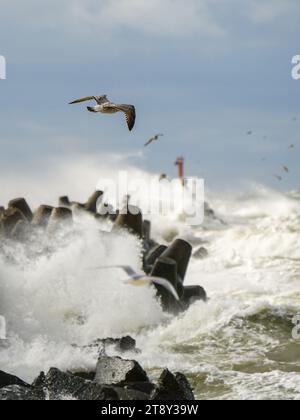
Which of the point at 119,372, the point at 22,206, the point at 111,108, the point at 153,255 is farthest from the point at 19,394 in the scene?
the point at 22,206

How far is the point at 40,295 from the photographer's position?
15.1 meters

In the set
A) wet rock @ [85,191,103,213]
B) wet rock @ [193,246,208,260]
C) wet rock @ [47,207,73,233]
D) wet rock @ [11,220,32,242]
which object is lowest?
wet rock @ [11,220,32,242]

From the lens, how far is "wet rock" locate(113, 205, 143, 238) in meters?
18.4

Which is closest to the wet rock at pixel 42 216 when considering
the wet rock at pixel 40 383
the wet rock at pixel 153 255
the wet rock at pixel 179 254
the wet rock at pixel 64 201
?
the wet rock at pixel 153 255

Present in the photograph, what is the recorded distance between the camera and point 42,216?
18.8 meters

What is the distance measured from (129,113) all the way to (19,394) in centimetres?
321

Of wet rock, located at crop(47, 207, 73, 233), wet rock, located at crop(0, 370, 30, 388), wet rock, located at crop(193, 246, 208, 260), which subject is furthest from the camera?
wet rock, located at crop(193, 246, 208, 260)

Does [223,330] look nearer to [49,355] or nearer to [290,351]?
[290,351]

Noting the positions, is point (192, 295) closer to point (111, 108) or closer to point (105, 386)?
point (105, 386)

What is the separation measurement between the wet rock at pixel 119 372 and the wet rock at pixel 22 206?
456 inches

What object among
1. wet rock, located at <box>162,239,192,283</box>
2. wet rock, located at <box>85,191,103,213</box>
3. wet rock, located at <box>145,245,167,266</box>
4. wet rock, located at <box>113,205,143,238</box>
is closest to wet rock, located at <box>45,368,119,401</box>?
wet rock, located at <box>162,239,192,283</box>

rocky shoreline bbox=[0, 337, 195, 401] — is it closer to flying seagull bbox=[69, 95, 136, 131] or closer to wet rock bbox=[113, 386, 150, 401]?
wet rock bbox=[113, 386, 150, 401]
